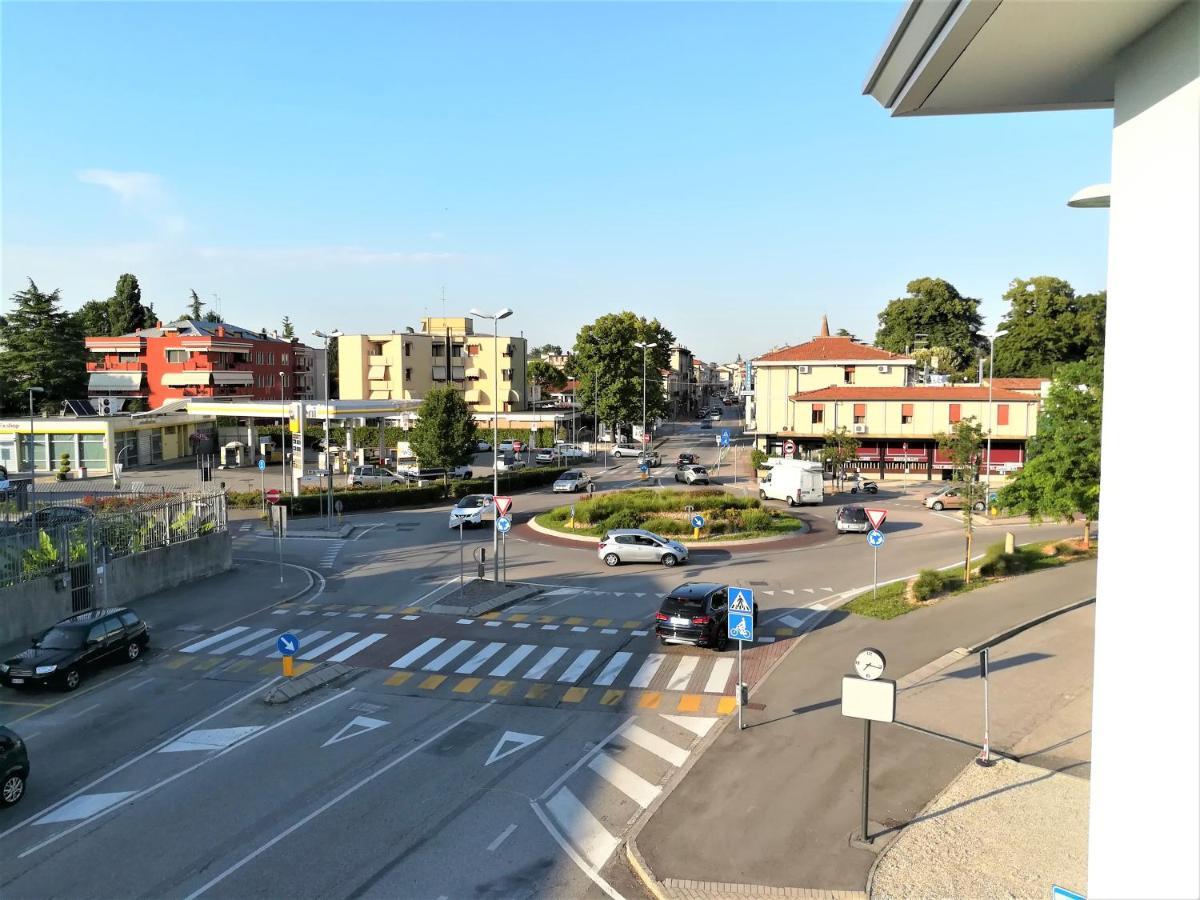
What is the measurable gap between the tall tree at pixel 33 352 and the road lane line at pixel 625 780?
3268 inches

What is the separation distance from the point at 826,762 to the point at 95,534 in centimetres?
2174

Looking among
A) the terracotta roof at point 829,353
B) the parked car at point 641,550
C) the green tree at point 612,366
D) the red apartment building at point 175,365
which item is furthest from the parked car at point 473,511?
the red apartment building at point 175,365

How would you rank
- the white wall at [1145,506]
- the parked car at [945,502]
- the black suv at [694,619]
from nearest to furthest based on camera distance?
1. the white wall at [1145,506]
2. the black suv at [694,619]
3. the parked car at [945,502]

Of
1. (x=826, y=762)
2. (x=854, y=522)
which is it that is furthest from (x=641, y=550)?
(x=826, y=762)

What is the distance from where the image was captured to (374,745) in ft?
49.2

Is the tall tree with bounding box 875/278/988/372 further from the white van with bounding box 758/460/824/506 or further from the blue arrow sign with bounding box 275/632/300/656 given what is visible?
the blue arrow sign with bounding box 275/632/300/656

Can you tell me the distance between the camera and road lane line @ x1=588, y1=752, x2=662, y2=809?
13.0 metres

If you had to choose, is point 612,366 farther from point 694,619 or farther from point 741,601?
point 741,601

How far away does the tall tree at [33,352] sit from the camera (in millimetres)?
78812

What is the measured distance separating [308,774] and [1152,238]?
13.5m

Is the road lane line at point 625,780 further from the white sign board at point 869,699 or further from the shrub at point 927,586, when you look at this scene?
the shrub at point 927,586

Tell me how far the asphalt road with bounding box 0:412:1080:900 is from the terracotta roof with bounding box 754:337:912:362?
4326cm

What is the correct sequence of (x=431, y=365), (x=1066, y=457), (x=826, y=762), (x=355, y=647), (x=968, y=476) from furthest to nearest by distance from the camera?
(x=431, y=365), (x=1066, y=457), (x=968, y=476), (x=355, y=647), (x=826, y=762)

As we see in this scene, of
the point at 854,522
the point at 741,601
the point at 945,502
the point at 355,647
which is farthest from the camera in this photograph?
the point at 945,502
